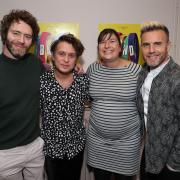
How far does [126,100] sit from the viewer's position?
1729 millimetres

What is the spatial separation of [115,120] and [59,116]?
15.2 inches

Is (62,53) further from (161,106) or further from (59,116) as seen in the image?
(161,106)

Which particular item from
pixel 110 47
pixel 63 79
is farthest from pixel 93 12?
pixel 63 79

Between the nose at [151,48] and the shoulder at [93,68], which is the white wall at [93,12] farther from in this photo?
the nose at [151,48]

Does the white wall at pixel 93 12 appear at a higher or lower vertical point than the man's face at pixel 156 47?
higher

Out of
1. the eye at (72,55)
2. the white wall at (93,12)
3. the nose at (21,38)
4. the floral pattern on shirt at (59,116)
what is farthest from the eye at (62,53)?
the white wall at (93,12)

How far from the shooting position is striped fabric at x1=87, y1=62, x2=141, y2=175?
5.65 ft

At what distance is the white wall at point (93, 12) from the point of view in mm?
1976

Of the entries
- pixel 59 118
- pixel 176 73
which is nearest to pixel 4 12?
pixel 59 118

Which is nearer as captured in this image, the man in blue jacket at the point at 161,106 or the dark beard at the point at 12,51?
the man in blue jacket at the point at 161,106

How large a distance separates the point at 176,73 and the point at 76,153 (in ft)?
2.82

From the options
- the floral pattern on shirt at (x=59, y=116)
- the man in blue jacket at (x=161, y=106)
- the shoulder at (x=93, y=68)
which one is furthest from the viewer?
the shoulder at (x=93, y=68)

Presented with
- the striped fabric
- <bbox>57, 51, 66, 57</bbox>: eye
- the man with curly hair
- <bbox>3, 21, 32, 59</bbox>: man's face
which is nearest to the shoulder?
the striped fabric

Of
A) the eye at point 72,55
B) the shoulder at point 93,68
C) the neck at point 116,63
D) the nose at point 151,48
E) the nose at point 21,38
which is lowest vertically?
the shoulder at point 93,68
